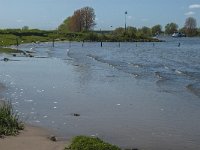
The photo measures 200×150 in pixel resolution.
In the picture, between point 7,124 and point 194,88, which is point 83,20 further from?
point 7,124

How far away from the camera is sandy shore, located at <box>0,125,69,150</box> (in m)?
11.6

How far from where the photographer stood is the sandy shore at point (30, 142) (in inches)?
457

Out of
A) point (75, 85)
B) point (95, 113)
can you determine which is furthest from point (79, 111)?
point (75, 85)

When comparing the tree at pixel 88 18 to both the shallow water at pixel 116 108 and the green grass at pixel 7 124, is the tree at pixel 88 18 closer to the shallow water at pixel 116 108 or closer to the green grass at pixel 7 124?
the shallow water at pixel 116 108

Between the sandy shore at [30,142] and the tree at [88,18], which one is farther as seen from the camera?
the tree at [88,18]

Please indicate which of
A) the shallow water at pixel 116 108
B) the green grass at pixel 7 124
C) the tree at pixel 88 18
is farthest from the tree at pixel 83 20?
the green grass at pixel 7 124

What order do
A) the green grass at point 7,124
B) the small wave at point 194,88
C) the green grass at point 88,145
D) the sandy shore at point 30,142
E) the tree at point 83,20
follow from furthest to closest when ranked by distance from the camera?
the tree at point 83,20, the small wave at point 194,88, the green grass at point 7,124, the sandy shore at point 30,142, the green grass at point 88,145

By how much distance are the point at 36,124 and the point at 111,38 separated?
144191mm

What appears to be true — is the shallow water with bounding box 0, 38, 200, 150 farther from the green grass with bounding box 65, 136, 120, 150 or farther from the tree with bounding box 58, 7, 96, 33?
the tree with bounding box 58, 7, 96, 33

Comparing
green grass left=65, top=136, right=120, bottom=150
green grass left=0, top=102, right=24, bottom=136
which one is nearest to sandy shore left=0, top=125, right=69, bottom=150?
green grass left=0, top=102, right=24, bottom=136

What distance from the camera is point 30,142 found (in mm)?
12203

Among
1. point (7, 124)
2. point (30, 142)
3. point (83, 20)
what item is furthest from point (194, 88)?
point (83, 20)

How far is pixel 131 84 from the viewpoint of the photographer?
95.6 feet

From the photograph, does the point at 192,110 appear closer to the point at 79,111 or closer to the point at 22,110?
the point at 79,111
